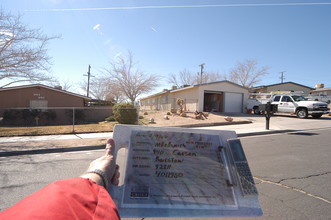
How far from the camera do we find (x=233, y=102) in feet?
75.4

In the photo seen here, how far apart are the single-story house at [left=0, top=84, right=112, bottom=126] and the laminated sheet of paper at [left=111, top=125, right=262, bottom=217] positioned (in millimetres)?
16429

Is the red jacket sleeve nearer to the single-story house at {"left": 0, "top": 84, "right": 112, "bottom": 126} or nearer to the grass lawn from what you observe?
the grass lawn

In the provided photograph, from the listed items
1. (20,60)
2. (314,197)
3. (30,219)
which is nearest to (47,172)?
(30,219)

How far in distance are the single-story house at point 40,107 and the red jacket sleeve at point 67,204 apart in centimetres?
1688

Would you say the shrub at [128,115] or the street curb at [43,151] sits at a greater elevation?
the shrub at [128,115]

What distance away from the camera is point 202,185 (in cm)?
165

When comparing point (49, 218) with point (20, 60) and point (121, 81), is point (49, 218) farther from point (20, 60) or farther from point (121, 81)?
point (121, 81)

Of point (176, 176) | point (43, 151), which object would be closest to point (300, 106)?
point (176, 176)

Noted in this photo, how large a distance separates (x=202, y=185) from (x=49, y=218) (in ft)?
4.00

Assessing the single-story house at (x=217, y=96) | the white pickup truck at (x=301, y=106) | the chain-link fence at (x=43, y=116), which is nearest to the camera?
the chain-link fence at (x=43, y=116)

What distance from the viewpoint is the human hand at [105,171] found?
134 cm

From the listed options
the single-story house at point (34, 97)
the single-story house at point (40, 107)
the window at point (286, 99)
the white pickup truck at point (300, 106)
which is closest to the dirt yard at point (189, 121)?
the white pickup truck at point (300, 106)

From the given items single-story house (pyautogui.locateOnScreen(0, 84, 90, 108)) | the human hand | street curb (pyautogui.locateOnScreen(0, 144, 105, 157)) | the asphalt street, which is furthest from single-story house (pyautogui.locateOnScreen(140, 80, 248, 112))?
the human hand

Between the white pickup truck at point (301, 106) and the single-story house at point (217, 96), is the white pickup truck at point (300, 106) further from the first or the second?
the single-story house at point (217, 96)
